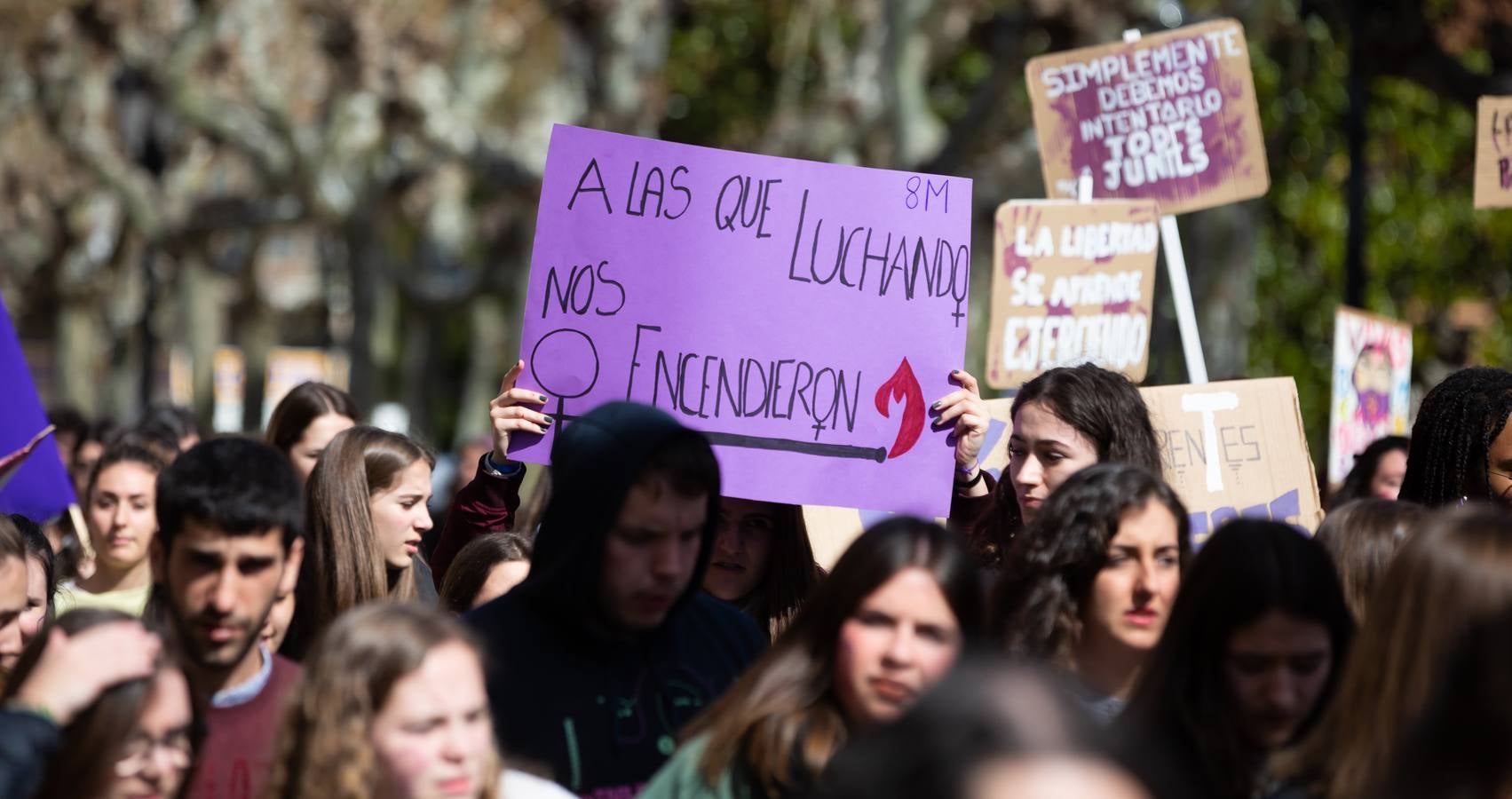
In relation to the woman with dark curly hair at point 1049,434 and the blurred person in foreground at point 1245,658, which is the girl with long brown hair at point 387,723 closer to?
the blurred person in foreground at point 1245,658

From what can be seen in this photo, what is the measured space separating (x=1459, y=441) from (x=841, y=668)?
7.80ft

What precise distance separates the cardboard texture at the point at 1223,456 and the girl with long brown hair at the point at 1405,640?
8.81 ft

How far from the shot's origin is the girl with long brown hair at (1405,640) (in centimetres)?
294

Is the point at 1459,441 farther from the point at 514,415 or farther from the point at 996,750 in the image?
the point at 996,750

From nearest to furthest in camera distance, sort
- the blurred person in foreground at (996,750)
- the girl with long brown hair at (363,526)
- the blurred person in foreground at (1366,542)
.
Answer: the blurred person in foreground at (996,750)
the blurred person in foreground at (1366,542)
the girl with long brown hair at (363,526)

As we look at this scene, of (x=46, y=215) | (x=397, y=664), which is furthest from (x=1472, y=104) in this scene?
(x=46, y=215)

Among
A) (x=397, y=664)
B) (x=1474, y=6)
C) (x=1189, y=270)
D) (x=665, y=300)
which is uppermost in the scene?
(x=1474, y=6)

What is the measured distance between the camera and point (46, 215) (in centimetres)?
3089

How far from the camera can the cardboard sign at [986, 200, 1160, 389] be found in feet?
21.7

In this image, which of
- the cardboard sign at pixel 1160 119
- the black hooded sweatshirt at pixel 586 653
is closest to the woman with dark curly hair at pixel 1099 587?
the black hooded sweatshirt at pixel 586 653

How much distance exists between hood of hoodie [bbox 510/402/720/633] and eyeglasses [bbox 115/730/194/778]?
638 mm

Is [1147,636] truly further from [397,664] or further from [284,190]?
[284,190]

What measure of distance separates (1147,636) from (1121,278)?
9.86ft

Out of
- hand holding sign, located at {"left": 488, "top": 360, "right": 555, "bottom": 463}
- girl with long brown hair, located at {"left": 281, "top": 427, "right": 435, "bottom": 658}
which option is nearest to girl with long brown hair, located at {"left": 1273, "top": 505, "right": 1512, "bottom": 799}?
hand holding sign, located at {"left": 488, "top": 360, "right": 555, "bottom": 463}
